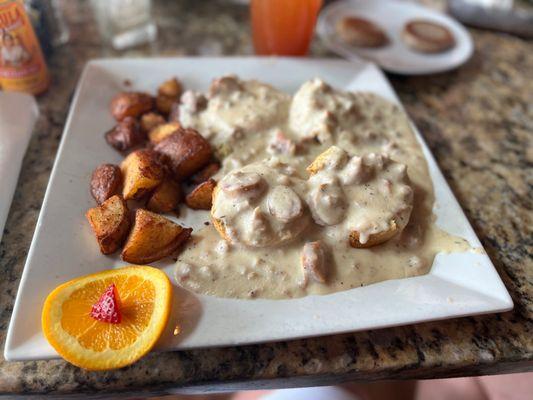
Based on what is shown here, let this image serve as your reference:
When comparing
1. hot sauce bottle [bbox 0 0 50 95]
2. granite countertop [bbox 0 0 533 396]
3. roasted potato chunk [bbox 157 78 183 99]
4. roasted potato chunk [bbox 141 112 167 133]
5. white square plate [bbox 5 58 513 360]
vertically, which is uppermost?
hot sauce bottle [bbox 0 0 50 95]

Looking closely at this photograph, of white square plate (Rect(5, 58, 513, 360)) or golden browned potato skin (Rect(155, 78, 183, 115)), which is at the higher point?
golden browned potato skin (Rect(155, 78, 183, 115))

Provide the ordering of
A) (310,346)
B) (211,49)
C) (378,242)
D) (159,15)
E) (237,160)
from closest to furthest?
(310,346), (378,242), (237,160), (211,49), (159,15)

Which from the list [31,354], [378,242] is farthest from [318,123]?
[31,354]

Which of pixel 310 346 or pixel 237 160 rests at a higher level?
pixel 237 160

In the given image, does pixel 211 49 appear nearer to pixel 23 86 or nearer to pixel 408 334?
pixel 23 86

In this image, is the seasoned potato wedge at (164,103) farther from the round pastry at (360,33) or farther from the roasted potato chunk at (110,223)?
the round pastry at (360,33)

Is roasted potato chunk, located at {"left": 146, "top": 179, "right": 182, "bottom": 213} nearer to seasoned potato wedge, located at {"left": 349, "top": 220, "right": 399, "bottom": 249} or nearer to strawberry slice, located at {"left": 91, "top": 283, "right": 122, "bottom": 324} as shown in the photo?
strawberry slice, located at {"left": 91, "top": 283, "right": 122, "bottom": 324}

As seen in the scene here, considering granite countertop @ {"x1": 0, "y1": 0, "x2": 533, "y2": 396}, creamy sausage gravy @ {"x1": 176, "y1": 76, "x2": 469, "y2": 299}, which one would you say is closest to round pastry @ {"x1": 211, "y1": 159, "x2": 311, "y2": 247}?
creamy sausage gravy @ {"x1": 176, "y1": 76, "x2": 469, "y2": 299}

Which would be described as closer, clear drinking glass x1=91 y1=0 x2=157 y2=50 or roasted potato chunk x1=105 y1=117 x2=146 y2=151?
roasted potato chunk x1=105 y1=117 x2=146 y2=151
